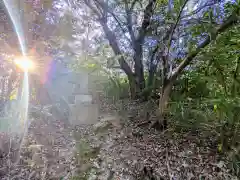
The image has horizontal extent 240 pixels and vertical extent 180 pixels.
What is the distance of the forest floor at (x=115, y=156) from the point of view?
2.21m

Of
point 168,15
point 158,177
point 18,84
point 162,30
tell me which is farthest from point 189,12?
point 18,84

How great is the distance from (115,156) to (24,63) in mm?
2351

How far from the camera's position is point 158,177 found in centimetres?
220

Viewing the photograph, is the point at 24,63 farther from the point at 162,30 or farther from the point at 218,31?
the point at 218,31

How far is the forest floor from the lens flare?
114 centimetres

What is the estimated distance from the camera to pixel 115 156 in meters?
2.61

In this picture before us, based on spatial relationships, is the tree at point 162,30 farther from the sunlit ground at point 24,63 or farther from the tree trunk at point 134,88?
the sunlit ground at point 24,63

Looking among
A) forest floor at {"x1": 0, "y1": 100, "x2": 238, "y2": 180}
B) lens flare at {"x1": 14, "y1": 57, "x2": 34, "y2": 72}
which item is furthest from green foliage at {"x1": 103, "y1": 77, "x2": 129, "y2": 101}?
lens flare at {"x1": 14, "y1": 57, "x2": 34, "y2": 72}

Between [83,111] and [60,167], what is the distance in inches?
78.5

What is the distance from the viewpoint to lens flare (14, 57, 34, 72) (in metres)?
2.86

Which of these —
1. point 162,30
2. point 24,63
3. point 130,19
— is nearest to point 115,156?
point 24,63

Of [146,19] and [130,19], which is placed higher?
[130,19]

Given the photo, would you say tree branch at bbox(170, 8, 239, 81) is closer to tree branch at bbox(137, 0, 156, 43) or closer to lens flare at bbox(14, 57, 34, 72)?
tree branch at bbox(137, 0, 156, 43)

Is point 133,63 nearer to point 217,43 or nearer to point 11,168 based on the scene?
point 217,43
